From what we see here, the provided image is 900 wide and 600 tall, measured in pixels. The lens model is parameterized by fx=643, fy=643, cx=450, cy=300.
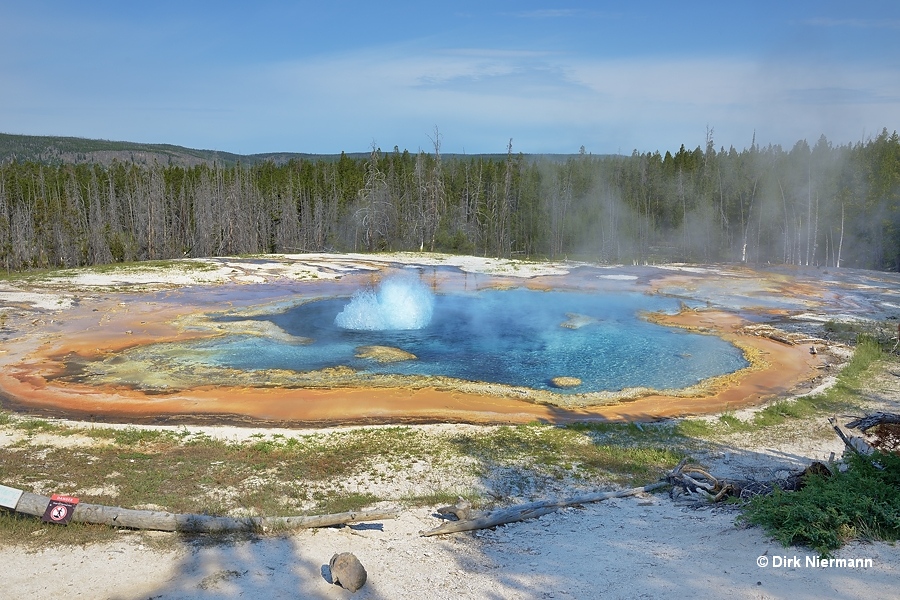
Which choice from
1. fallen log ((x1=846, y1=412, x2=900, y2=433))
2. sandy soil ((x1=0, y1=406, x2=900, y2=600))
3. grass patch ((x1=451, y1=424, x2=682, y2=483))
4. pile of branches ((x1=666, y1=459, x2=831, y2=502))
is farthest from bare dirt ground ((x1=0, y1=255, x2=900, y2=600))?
fallen log ((x1=846, y1=412, x2=900, y2=433))

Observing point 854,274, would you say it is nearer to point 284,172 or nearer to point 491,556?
point 491,556

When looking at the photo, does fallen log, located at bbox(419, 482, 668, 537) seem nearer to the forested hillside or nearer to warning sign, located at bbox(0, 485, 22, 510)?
warning sign, located at bbox(0, 485, 22, 510)

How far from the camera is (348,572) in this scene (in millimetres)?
4910

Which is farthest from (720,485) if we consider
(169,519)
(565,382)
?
(565,382)

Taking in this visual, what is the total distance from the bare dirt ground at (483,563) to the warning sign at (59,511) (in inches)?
5.9

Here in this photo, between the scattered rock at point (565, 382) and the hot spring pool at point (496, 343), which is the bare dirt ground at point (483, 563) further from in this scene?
the hot spring pool at point (496, 343)

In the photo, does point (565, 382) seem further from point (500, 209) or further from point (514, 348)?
point (500, 209)

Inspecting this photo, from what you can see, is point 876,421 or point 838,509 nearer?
point 838,509

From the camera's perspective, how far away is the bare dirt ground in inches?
181

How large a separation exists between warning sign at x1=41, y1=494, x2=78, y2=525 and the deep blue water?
7.55m

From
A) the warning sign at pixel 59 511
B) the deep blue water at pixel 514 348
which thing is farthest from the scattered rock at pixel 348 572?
the deep blue water at pixel 514 348

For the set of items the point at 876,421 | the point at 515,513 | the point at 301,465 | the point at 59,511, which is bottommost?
the point at 301,465

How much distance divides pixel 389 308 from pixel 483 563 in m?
15.2

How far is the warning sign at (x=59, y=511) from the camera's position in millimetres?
5855
